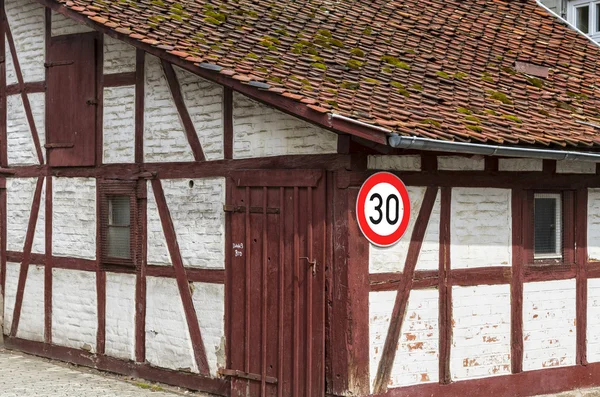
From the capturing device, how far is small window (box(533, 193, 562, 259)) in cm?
1142

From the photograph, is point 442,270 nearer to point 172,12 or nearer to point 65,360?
point 172,12

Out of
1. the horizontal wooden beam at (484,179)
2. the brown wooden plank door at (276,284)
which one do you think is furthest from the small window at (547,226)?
the brown wooden plank door at (276,284)

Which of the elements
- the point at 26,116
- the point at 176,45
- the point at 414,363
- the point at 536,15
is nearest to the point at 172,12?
the point at 176,45

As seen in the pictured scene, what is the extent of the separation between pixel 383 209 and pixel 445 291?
1111 mm

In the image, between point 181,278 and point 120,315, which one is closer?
point 181,278

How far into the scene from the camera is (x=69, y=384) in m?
12.0

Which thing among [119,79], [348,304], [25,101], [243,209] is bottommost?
[348,304]

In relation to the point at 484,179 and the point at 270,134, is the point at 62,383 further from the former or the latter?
the point at 484,179

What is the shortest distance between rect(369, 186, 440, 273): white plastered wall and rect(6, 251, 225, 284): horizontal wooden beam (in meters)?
1.80

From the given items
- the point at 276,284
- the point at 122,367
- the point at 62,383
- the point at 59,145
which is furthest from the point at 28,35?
the point at 276,284

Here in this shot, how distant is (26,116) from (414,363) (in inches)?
245

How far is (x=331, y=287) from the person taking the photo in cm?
Result: 997

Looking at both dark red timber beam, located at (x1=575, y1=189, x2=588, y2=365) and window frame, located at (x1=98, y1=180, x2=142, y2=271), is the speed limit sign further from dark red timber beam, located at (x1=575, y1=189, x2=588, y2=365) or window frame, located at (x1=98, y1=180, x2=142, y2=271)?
window frame, located at (x1=98, y1=180, x2=142, y2=271)

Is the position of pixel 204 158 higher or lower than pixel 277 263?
higher
